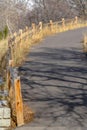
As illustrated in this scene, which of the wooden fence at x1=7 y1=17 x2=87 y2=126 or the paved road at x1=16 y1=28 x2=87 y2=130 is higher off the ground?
the wooden fence at x1=7 y1=17 x2=87 y2=126

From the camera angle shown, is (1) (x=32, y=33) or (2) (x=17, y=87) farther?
(1) (x=32, y=33)

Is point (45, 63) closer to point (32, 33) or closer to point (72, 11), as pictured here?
point (32, 33)

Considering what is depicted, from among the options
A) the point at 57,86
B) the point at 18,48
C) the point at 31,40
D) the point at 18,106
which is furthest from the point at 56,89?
the point at 31,40

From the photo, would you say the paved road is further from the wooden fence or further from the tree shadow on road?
the wooden fence

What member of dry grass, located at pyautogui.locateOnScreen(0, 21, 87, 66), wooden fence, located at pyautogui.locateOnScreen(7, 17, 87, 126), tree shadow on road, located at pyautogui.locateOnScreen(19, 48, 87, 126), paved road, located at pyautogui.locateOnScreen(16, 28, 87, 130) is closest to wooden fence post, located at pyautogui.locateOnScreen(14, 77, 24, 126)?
wooden fence, located at pyautogui.locateOnScreen(7, 17, 87, 126)

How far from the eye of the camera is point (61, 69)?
14914 millimetres

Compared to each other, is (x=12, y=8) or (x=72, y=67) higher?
(x=12, y=8)

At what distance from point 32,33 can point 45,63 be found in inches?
427

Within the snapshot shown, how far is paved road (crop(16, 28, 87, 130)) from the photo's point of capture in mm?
8414

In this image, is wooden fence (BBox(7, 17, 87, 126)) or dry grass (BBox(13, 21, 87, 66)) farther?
dry grass (BBox(13, 21, 87, 66))

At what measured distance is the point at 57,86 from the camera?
39.2 ft

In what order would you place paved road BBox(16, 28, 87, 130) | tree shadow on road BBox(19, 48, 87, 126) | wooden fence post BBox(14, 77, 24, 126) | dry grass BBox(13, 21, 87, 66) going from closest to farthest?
wooden fence post BBox(14, 77, 24, 126) < paved road BBox(16, 28, 87, 130) < tree shadow on road BBox(19, 48, 87, 126) < dry grass BBox(13, 21, 87, 66)

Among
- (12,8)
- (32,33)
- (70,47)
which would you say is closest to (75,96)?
(70,47)

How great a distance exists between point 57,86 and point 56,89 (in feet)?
1.36
